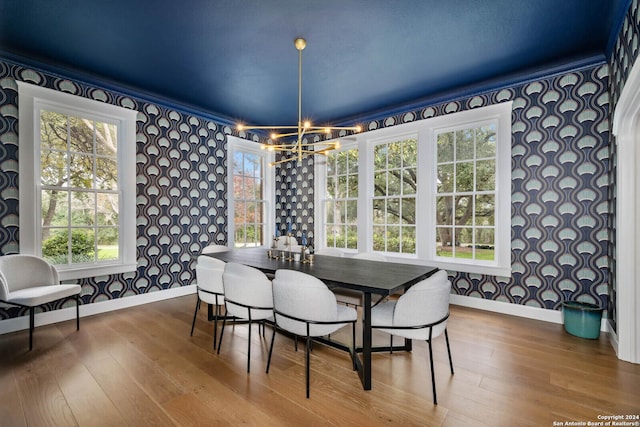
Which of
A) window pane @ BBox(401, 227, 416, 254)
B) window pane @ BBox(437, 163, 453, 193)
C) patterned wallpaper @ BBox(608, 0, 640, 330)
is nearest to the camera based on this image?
patterned wallpaper @ BBox(608, 0, 640, 330)

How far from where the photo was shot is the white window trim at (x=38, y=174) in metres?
3.17

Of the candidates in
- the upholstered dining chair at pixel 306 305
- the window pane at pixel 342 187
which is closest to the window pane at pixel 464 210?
the window pane at pixel 342 187

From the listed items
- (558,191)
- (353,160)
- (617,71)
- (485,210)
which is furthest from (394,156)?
(617,71)

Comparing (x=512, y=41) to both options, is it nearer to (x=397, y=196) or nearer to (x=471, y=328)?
(x=397, y=196)

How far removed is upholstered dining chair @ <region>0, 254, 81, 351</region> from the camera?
2730 millimetres

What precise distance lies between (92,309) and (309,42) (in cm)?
411

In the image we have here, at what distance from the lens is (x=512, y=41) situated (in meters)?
2.87

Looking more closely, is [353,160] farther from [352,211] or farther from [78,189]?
[78,189]

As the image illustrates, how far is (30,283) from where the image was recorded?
3.11 meters

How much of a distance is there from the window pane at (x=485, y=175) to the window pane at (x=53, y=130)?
5.32 metres

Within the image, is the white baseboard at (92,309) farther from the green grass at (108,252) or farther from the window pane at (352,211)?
the window pane at (352,211)

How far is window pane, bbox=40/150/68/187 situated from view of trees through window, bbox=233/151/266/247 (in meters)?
2.38

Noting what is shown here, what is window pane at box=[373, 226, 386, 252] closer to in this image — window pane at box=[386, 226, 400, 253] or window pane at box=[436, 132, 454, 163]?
window pane at box=[386, 226, 400, 253]

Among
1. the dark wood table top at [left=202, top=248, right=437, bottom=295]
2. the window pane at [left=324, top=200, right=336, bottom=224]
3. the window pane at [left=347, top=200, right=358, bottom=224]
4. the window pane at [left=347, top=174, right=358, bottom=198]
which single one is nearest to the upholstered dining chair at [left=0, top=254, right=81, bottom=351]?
the dark wood table top at [left=202, top=248, right=437, bottom=295]
